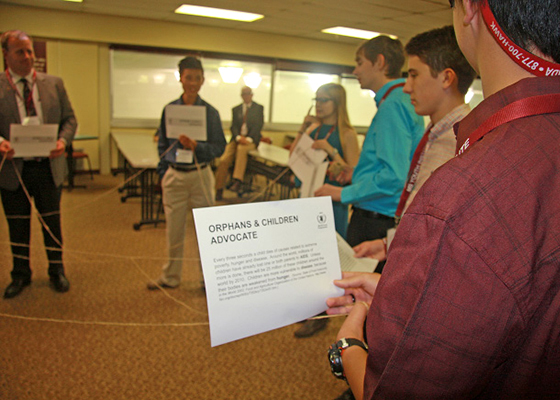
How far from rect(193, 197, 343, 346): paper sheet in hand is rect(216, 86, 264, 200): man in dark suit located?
205 inches

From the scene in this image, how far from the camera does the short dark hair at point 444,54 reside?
135 centimetres

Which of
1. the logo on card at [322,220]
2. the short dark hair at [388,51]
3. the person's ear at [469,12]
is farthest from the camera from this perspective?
the short dark hair at [388,51]

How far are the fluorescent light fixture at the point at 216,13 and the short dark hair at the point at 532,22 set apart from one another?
6254 millimetres

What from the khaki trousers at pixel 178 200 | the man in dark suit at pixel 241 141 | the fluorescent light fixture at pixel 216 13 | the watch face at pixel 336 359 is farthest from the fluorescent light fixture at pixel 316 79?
the watch face at pixel 336 359

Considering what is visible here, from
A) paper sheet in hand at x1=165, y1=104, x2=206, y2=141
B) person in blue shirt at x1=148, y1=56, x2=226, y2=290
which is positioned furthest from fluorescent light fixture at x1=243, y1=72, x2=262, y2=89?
paper sheet in hand at x1=165, y1=104, x2=206, y2=141

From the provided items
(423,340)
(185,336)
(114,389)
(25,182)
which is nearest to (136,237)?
(25,182)

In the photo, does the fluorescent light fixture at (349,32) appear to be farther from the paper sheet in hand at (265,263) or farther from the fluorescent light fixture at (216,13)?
the paper sheet in hand at (265,263)

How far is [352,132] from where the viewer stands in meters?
2.75

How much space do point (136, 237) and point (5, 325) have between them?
6.23 feet

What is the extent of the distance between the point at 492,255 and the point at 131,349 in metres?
2.30

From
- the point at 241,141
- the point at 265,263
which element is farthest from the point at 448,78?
the point at 241,141

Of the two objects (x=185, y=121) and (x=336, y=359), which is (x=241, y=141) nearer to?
(x=185, y=121)

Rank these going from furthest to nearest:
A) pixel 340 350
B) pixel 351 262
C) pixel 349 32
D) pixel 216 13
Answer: pixel 349 32, pixel 216 13, pixel 351 262, pixel 340 350

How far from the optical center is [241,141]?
20.2 ft
